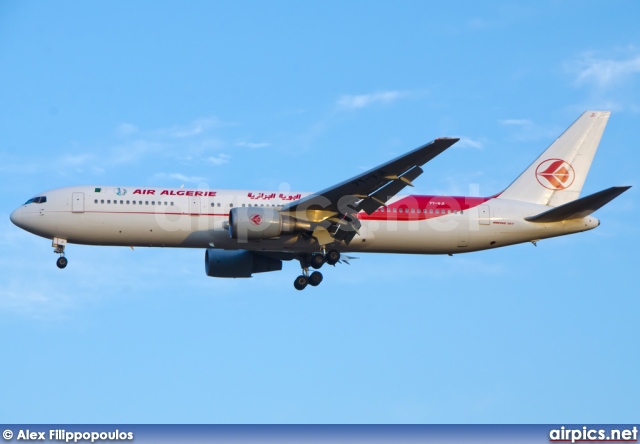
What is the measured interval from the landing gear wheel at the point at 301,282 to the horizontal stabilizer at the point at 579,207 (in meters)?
10.7

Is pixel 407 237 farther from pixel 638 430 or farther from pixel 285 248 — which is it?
pixel 638 430

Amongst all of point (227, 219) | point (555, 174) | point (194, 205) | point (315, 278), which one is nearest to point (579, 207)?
point (555, 174)

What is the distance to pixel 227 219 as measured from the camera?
166 feet

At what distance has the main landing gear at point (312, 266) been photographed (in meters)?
52.4

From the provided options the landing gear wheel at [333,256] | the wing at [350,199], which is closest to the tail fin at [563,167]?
the wing at [350,199]

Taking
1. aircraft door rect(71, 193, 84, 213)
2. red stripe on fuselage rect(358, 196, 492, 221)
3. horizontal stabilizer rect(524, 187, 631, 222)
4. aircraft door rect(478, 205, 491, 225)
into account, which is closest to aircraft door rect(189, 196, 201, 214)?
aircraft door rect(71, 193, 84, 213)

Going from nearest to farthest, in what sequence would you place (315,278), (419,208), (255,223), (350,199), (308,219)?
(255,223), (350,199), (308,219), (419,208), (315,278)

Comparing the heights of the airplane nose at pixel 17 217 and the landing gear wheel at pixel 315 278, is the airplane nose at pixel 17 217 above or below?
above

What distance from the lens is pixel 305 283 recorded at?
5369 centimetres

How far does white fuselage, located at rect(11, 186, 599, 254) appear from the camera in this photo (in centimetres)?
5025

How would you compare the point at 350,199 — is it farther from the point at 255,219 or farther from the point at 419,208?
the point at 419,208

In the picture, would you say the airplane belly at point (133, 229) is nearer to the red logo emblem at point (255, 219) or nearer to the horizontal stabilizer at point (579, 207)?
the red logo emblem at point (255, 219)

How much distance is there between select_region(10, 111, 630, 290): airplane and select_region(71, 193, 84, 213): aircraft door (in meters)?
0.04

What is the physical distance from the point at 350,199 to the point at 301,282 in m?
6.28
